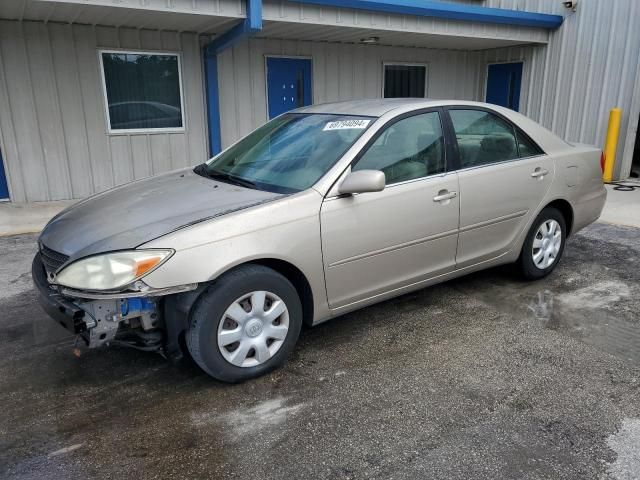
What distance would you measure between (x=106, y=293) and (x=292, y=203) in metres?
1.12

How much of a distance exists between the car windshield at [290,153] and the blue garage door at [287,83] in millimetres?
5498

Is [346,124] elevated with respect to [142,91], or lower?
lower

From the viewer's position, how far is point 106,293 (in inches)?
106

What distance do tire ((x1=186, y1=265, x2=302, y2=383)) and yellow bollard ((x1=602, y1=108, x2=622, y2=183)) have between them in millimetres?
8081

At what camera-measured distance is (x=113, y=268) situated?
2.72m

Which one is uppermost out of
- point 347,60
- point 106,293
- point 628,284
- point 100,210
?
point 347,60

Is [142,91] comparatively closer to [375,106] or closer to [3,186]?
[3,186]

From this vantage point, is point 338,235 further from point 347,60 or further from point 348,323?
point 347,60

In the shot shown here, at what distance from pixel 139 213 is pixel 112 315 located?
655 mm

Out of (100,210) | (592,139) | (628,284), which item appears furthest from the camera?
(592,139)

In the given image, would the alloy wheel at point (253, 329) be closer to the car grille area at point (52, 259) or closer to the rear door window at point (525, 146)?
the car grille area at point (52, 259)

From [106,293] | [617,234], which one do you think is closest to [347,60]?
[617,234]

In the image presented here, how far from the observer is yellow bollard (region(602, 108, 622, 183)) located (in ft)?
30.4

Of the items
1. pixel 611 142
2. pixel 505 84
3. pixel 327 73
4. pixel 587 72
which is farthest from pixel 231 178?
pixel 505 84
